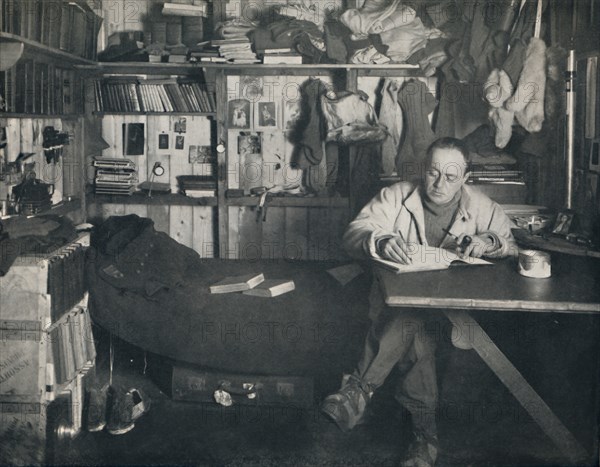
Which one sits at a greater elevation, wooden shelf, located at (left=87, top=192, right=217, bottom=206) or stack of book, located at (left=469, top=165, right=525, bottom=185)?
stack of book, located at (left=469, top=165, right=525, bottom=185)

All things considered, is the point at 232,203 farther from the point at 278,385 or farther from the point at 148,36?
the point at 278,385

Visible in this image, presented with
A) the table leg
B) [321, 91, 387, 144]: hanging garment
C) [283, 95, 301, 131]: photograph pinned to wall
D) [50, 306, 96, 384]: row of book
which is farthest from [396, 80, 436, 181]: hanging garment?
[50, 306, 96, 384]: row of book

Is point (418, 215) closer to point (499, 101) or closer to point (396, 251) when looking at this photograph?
point (396, 251)

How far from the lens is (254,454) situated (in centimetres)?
281

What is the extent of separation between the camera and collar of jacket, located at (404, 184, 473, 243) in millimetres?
3197

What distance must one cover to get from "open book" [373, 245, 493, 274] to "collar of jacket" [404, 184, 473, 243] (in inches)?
15.7

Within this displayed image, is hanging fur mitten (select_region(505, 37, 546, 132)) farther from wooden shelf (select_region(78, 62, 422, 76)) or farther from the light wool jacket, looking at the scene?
the light wool jacket

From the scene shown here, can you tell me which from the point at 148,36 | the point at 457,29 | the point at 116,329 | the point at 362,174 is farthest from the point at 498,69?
the point at 116,329

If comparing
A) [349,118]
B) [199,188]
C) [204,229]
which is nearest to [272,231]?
[204,229]

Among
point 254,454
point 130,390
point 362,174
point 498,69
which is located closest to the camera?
point 254,454

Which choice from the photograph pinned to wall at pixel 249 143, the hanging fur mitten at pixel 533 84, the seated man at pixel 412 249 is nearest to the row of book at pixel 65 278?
the seated man at pixel 412 249

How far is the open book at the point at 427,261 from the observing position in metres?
2.61

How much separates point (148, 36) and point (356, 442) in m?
3.06

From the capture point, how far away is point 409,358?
2.86 metres
